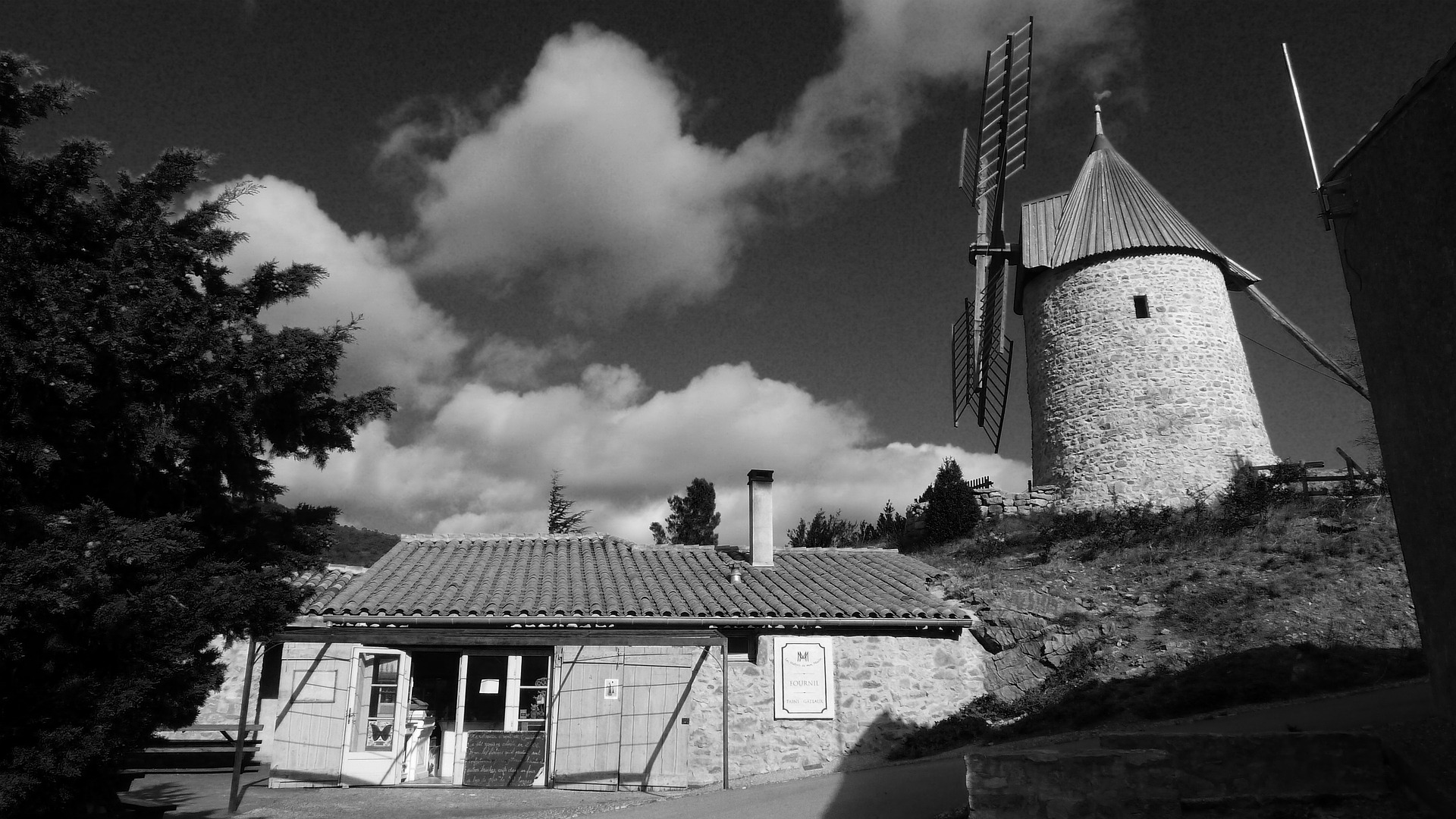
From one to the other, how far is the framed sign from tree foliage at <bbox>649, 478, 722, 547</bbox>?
81.6 feet

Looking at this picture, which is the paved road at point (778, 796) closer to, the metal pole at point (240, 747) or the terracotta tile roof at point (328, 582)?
the metal pole at point (240, 747)

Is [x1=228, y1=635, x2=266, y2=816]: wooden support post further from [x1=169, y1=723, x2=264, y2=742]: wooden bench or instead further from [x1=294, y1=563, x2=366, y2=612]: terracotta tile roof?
[x1=169, y1=723, x2=264, y2=742]: wooden bench

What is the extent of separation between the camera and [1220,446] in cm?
1933

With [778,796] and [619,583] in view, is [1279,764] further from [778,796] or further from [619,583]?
[619,583]

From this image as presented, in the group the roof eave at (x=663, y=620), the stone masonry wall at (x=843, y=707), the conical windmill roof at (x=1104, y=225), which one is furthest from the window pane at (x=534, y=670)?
the conical windmill roof at (x=1104, y=225)

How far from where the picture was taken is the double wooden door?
11680 millimetres

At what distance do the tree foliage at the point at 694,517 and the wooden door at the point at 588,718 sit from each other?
82.0 feet

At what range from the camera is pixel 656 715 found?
1191 cm

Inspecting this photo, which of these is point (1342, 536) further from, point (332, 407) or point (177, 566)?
point (177, 566)

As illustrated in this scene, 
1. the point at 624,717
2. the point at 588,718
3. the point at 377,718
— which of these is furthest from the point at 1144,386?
the point at 377,718

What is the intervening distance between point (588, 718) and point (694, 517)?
25.9 meters

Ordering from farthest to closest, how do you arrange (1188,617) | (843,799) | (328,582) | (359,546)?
(359,546)
(328,582)
(1188,617)
(843,799)

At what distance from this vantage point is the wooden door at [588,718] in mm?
11648

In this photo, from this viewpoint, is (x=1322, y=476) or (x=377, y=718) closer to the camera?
(x=377, y=718)
